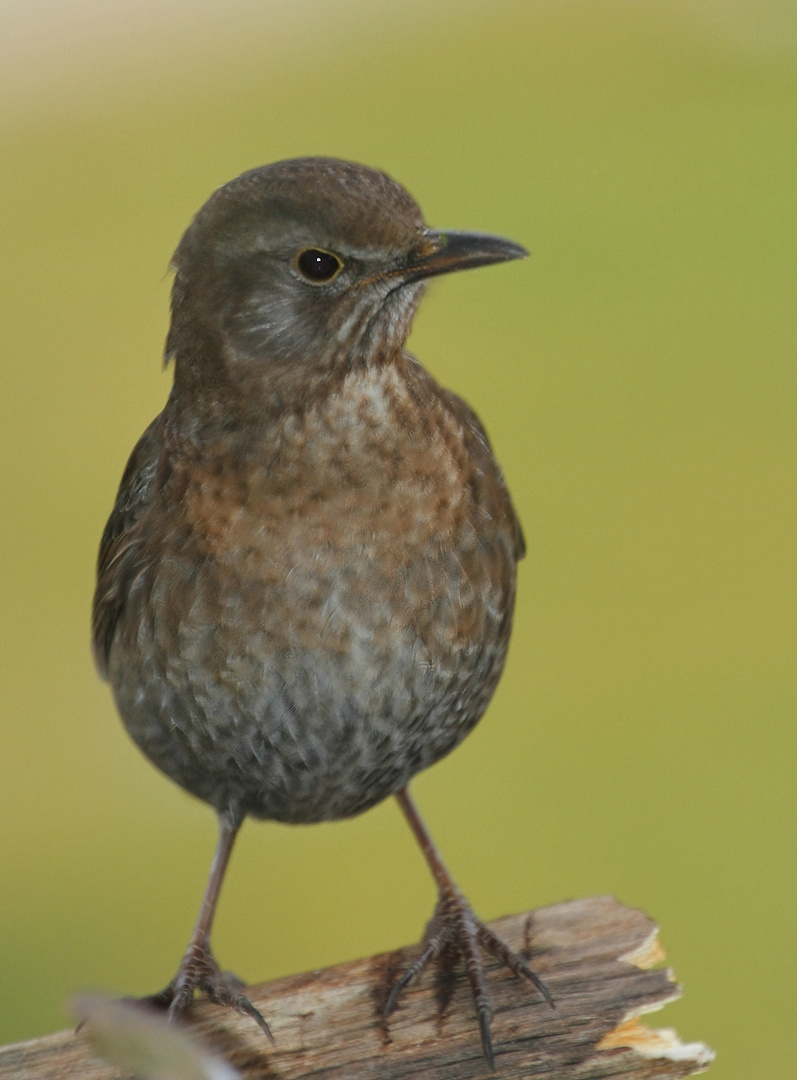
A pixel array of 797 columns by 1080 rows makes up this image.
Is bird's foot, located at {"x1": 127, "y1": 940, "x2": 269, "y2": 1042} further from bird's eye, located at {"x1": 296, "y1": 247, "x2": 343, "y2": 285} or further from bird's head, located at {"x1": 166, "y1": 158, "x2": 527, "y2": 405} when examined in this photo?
bird's eye, located at {"x1": 296, "y1": 247, "x2": 343, "y2": 285}

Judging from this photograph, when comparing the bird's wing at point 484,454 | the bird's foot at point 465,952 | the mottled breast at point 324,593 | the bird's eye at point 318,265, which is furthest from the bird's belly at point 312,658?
the bird's eye at point 318,265

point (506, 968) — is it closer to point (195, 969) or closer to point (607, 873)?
point (195, 969)

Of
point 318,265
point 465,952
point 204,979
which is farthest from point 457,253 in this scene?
point 204,979

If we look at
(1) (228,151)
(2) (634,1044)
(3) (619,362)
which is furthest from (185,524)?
(1) (228,151)

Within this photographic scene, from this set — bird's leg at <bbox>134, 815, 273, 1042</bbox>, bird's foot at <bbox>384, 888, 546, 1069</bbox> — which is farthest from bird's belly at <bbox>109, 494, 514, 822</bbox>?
bird's foot at <bbox>384, 888, 546, 1069</bbox>

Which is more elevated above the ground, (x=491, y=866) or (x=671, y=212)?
(x=671, y=212)

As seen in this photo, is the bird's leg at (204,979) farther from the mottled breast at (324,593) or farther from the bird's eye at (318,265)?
the bird's eye at (318,265)
